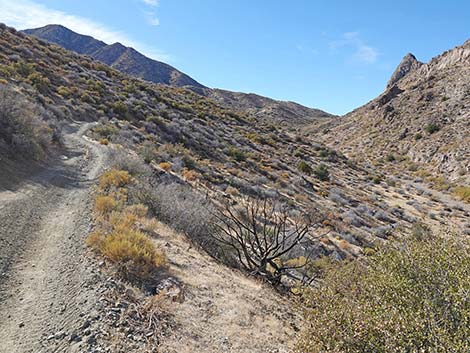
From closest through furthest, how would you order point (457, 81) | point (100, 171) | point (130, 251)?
point (130, 251), point (100, 171), point (457, 81)

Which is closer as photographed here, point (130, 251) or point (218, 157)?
point (130, 251)

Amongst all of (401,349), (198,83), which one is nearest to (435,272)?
(401,349)

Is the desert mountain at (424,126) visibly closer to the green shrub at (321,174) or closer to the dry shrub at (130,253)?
the green shrub at (321,174)

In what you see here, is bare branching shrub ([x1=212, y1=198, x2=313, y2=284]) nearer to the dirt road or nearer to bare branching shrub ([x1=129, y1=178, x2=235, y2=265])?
bare branching shrub ([x1=129, y1=178, x2=235, y2=265])

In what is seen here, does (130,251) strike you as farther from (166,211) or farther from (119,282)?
(166,211)

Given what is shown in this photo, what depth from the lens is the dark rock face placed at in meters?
94.0

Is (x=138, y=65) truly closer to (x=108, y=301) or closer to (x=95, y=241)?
(x=95, y=241)

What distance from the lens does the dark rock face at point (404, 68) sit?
94000 millimetres

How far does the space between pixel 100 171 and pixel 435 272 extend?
1312 cm

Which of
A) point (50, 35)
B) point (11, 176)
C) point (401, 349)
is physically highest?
point (50, 35)

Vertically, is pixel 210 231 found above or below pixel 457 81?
below

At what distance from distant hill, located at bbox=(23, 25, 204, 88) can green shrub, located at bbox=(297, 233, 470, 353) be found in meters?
134

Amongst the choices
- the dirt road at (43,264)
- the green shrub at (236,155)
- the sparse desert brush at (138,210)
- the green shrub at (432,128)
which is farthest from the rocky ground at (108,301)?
the green shrub at (432,128)

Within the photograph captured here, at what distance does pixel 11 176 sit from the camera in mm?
11344
